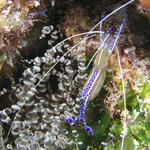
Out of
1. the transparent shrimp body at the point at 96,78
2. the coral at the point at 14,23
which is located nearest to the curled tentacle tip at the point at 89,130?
the transparent shrimp body at the point at 96,78

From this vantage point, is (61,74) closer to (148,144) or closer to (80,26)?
(80,26)

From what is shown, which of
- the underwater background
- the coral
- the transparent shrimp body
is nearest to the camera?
the coral

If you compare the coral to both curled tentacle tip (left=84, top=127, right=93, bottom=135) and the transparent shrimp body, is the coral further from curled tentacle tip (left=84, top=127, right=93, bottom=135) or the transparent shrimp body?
curled tentacle tip (left=84, top=127, right=93, bottom=135)

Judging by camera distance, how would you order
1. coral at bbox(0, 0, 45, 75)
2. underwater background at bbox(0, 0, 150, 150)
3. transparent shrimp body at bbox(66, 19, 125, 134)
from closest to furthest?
coral at bbox(0, 0, 45, 75), underwater background at bbox(0, 0, 150, 150), transparent shrimp body at bbox(66, 19, 125, 134)

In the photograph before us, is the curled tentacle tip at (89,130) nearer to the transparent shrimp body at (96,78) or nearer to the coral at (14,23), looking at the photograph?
the transparent shrimp body at (96,78)

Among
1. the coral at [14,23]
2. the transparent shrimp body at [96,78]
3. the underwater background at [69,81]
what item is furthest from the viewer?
the transparent shrimp body at [96,78]

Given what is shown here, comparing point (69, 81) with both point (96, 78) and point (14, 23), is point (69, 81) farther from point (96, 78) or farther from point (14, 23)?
point (14, 23)

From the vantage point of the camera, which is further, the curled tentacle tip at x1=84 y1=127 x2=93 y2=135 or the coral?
the curled tentacle tip at x1=84 y1=127 x2=93 y2=135

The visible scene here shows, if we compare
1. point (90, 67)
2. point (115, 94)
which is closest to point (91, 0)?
point (90, 67)

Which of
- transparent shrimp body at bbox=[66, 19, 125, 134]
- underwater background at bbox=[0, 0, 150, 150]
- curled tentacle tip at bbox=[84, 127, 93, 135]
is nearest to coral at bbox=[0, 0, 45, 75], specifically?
underwater background at bbox=[0, 0, 150, 150]
